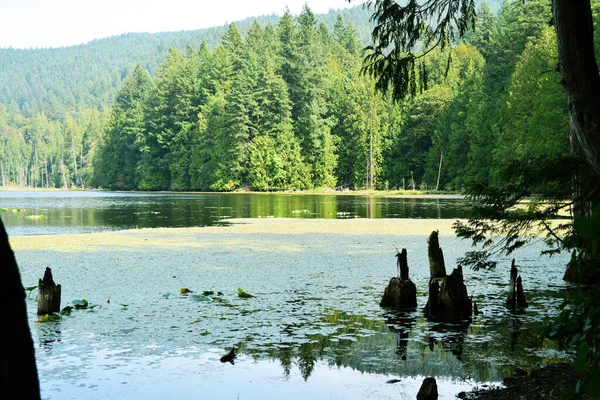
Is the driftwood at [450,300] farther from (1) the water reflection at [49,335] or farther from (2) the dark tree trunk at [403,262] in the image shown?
(1) the water reflection at [49,335]

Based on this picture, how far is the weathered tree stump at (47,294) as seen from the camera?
29.5ft

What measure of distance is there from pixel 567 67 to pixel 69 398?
4.81 metres

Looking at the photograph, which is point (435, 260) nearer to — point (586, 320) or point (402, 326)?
point (402, 326)

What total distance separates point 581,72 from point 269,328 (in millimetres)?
4667

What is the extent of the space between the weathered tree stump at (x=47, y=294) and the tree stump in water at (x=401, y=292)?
441 cm

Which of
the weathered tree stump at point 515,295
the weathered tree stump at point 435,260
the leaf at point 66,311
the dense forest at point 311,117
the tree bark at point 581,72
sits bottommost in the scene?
the leaf at point 66,311

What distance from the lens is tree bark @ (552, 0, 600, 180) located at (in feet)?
17.0

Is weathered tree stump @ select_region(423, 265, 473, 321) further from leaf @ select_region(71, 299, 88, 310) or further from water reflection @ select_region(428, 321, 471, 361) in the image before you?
leaf @ select_region(71, 299, 88, 310)

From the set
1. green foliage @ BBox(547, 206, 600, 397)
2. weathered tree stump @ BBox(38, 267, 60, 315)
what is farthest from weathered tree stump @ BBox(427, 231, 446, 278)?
green foliage @ BBox(547, 206, 600, 397)

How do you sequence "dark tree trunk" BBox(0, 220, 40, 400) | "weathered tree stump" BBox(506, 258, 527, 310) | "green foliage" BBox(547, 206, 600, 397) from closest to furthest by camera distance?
"dark tree trunk" BBox(0, 220, 40, 400) → "green foliage" BBox(547, 206, 600, 397) → "weathered tree stump" BBox(506, 258, 527, 310)

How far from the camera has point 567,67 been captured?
523 cm

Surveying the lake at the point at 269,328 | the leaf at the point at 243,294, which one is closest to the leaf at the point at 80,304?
the lake at the point at 269,328

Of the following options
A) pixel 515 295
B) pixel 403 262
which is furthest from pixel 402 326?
pixel 515 295

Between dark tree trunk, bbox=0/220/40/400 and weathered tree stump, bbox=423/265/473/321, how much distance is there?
7186mm
